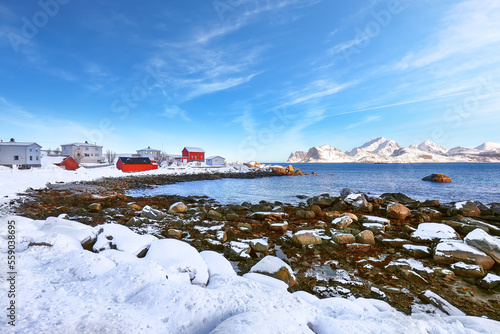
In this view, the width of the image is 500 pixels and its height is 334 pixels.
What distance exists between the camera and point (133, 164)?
58406 millimetres

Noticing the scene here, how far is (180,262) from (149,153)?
293 feet

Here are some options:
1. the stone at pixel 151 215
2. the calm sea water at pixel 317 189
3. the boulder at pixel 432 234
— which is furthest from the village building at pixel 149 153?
the boulder at pixel 432 234

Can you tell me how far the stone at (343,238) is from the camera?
9734mm

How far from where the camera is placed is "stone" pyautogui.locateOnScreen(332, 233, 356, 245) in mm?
9734

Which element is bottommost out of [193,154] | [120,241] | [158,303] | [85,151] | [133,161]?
[158,303]

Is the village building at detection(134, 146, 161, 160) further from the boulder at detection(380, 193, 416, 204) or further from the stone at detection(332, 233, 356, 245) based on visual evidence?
the stone at detection(332, 233, 356, 245)

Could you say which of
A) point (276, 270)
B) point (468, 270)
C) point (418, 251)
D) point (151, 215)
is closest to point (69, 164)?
point (151, 215)

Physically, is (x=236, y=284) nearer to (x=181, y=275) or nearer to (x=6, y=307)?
(x=181, y=275)

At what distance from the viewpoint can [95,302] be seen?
358 cm

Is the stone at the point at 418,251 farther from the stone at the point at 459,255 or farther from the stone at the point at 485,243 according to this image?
the stone at the point at 485,243

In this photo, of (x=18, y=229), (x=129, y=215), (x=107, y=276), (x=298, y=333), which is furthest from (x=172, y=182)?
(x=298, y=333)

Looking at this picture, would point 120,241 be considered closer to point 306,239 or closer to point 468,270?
point 306,239

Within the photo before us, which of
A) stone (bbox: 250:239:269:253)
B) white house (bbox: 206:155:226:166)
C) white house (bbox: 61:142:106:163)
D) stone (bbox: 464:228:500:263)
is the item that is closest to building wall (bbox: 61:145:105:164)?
white house (bbox: 61:142:106:163)

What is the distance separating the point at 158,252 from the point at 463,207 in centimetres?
2160
